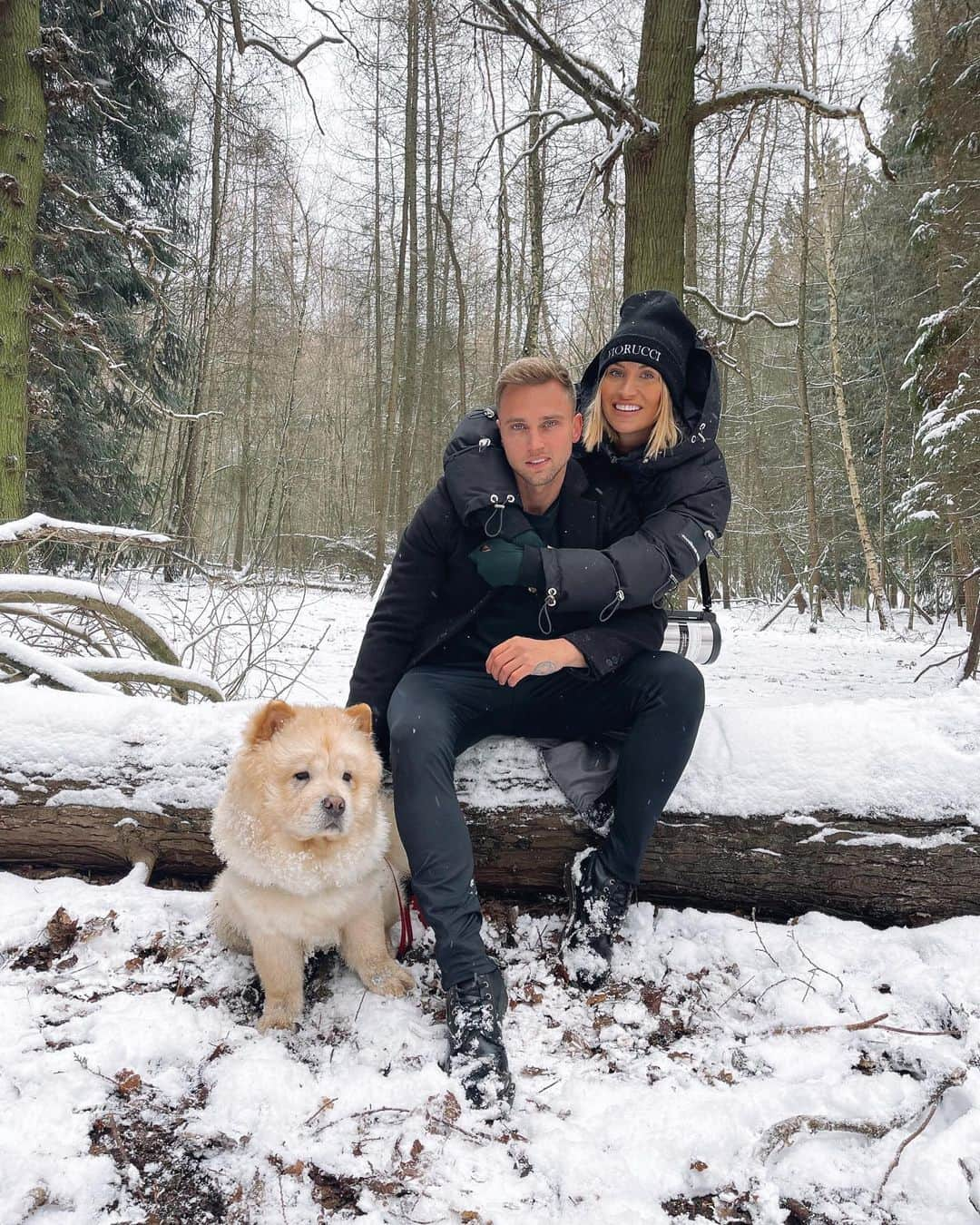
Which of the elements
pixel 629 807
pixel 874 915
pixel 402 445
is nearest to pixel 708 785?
pixel 629 807

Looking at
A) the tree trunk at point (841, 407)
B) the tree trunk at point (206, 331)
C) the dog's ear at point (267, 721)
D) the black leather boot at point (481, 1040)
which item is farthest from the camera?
the tree trunk at point (841, 407)

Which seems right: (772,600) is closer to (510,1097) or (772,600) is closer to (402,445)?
(402,445)

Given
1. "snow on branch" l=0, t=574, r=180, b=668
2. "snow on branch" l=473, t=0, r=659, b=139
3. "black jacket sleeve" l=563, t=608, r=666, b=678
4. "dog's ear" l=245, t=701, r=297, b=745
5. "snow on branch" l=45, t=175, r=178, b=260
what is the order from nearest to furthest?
"dog's ear" l=245, t=701, r=297, b=745
"black jacket sleeve" l=563, t=608, r=666, b=678
"snow on branch" l=0, t=574, r=180, b=668
"snow on branch" l=473, t=0, r=659, b=139
"snow on branch" l=45, t=175, r=178, b=260

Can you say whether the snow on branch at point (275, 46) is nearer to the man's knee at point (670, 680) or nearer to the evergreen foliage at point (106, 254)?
the evergreen foliage at point (106, 254)

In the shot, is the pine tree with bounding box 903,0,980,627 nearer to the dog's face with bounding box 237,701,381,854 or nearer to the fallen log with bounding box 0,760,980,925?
the fallen log with bounding box 0,760,980,925

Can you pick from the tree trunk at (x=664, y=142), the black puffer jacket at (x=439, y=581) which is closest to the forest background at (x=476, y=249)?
the tree trunk at (x=664, y=142)

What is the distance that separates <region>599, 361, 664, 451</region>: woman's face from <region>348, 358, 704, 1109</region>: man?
0.18 meters

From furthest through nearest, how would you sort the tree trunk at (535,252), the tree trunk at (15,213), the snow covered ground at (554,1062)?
the tree trunk at (535,252) → the tree trunk at (15,213) → the snow covered ground at (554,1062)

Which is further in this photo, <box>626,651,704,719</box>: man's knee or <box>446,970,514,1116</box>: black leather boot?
<box>626,651,704,719</box>: man's knee

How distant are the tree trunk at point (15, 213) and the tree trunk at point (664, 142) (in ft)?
19.0

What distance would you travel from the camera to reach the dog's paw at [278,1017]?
2266 millimetres

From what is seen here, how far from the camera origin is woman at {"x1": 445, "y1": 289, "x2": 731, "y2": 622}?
258 centimetres

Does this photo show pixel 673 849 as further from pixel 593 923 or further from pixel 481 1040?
pixel 481 1040

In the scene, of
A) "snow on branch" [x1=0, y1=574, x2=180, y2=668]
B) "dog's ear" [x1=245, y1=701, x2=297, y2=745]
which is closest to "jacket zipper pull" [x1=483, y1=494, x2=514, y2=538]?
"dog's ear" [x1=245, y1=701, x2=297, y2=745]
